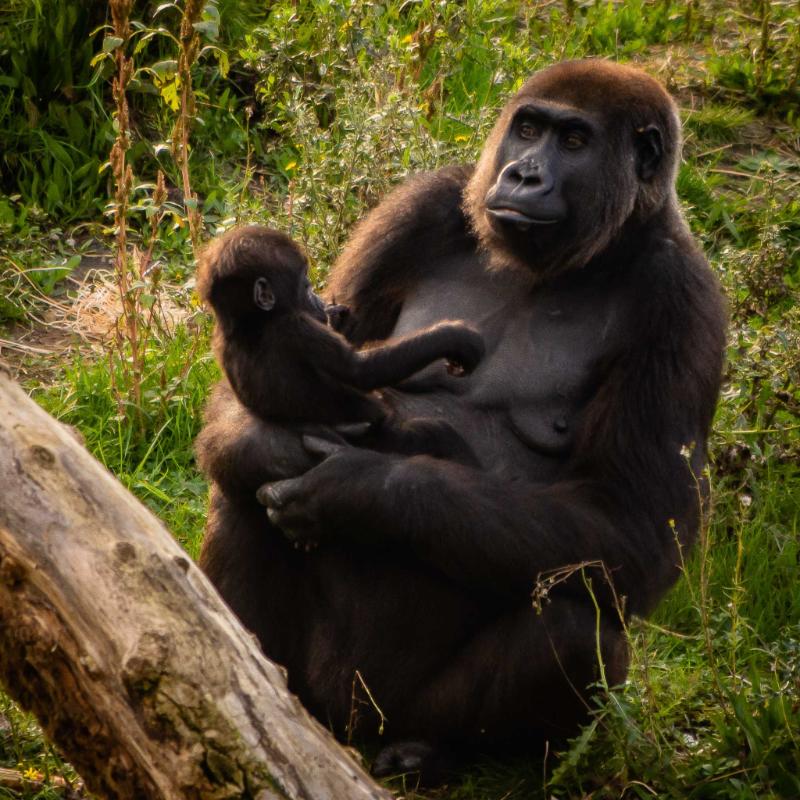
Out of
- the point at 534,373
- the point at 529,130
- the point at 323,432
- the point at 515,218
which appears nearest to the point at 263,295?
the point at 323,432

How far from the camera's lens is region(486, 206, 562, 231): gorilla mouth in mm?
4129

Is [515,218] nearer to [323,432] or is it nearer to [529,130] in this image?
[529,130]

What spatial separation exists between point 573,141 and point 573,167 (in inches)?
3.6

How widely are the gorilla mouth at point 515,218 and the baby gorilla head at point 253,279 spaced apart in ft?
1.83

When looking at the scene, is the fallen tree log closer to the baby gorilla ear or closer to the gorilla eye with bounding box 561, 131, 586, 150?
the baby gorilla ear

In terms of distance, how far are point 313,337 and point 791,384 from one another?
2.36 m

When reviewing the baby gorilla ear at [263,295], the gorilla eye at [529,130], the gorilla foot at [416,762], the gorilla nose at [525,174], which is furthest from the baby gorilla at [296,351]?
the gorilla foot at [416,762]

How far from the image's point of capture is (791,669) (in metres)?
4.06

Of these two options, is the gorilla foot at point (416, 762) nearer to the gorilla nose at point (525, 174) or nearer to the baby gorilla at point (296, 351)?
the baby gorilla at point (296, 351)

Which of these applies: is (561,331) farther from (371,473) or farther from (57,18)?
(57,18)

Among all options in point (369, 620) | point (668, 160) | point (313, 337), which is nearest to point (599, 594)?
point (369, 620)

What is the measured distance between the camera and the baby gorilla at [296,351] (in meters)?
4.04

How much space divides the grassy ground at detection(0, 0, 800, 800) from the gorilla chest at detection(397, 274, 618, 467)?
56 centimetres

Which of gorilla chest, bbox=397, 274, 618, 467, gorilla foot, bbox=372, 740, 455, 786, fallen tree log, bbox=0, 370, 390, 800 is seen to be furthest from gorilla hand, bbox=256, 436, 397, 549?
fallen tree log, bbox=0, 370, 390, 800
